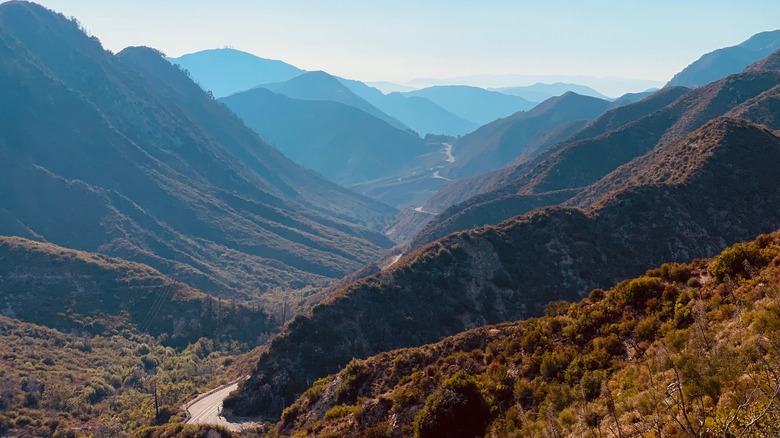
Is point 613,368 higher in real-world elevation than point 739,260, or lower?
lower

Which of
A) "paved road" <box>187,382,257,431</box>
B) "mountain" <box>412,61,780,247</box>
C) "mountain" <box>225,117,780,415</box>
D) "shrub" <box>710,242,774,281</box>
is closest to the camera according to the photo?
"shrub" <box>710,242,774,281</box>

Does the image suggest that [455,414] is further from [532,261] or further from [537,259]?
[537,259]

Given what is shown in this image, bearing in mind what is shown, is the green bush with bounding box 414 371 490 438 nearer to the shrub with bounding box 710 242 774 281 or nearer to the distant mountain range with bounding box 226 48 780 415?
the shrub with bounding box 710 242 774 281

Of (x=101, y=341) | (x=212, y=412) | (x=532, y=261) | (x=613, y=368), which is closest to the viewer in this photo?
(x=613, y=368)

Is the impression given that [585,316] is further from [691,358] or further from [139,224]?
[139,224]

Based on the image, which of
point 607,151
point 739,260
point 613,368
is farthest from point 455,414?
point 607,151

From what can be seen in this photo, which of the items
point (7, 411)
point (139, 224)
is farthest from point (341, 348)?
point (139, 224)

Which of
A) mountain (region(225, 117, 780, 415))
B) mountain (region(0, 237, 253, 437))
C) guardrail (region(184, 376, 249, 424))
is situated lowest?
mountain (region(0, 237, 253, 437))

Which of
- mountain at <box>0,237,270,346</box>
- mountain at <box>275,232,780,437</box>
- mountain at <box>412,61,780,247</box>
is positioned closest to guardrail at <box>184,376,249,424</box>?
mountain at <box>275,232,780,437</box>
